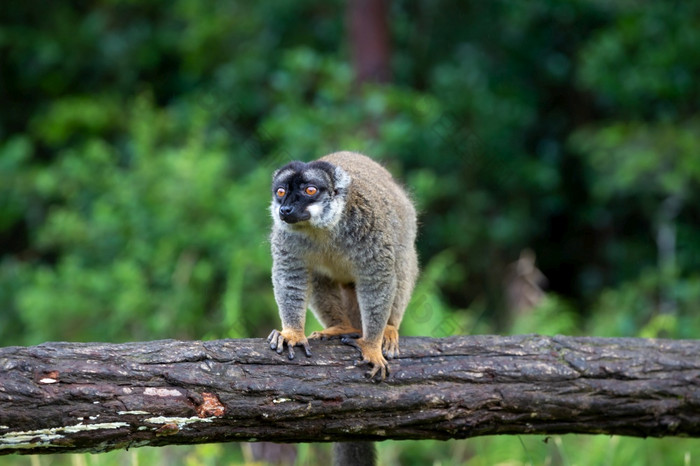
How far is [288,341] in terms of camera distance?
4.27 meters

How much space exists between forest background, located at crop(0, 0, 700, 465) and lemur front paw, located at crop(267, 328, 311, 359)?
2580 mm

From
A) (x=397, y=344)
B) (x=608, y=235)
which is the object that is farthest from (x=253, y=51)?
(x=397, y=344)

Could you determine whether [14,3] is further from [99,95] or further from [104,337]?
[104,337]

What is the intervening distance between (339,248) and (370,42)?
6.65 m

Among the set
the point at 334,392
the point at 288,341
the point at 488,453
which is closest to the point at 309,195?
the point at 288,341

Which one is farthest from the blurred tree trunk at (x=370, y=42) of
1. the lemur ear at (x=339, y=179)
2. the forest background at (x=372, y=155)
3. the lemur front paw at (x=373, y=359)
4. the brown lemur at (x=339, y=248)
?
the lemur front paw at (x=373, y=359)

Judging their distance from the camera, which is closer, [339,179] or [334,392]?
[334,392]

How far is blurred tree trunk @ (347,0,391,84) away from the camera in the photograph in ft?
35.7

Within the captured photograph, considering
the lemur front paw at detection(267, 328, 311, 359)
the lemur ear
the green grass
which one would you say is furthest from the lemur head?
the green grass

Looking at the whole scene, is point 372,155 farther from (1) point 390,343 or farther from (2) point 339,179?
(1) point 390,343

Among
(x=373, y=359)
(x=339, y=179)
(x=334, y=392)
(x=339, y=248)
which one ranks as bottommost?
(x=334, y=392)

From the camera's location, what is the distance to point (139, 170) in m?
9.50

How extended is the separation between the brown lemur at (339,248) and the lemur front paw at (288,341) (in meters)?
0.07

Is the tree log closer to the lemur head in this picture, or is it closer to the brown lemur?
the brown lemur
